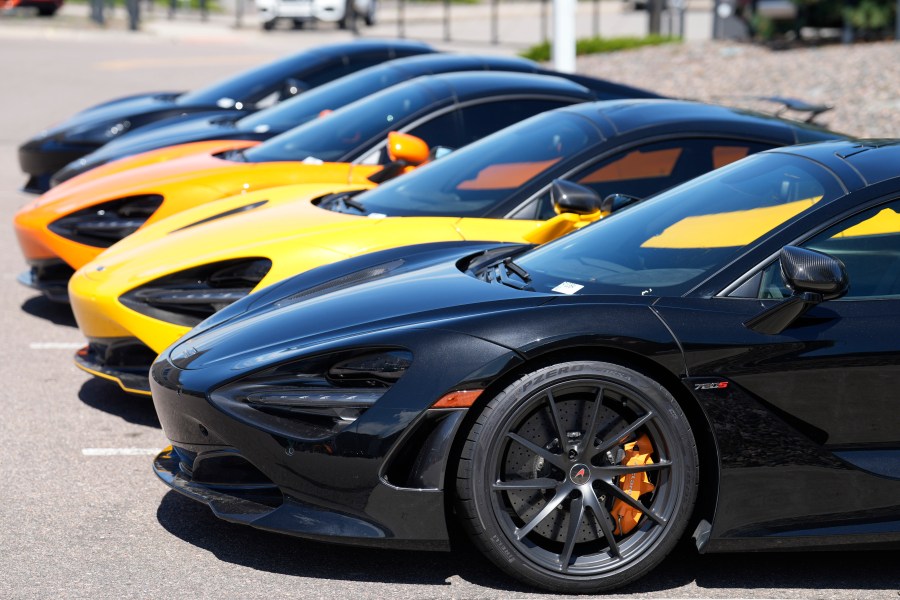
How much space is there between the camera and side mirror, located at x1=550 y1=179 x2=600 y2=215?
5.22 m

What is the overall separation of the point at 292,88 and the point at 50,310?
322cm

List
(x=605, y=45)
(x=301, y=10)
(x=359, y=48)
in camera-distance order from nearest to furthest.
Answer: (x=359, y=48), (x=605, y=45), (x=301, y=10)

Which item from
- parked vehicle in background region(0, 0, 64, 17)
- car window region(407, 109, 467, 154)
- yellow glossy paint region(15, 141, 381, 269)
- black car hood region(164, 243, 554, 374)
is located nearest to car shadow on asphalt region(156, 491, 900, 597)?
black car hood region(164, 243, 554, 374)

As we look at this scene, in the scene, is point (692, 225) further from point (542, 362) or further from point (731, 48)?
point (731, 48)

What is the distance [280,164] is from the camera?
7.41 m

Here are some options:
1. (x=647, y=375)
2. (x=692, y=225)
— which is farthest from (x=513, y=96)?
(x=647, y=375)

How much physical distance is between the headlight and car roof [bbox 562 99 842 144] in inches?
211

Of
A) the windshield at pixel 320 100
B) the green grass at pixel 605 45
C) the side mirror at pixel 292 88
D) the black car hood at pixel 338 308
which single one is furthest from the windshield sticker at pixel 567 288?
the green grass at pixel 605 45

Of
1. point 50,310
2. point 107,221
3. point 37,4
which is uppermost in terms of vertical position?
point 37,4

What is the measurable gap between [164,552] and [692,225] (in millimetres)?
2036

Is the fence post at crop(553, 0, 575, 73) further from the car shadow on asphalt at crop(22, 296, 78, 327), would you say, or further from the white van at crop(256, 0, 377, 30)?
the white van at crop(256, 0, 377, 30)

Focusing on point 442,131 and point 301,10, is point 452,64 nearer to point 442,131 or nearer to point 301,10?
point 442,131

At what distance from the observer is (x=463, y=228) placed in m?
5.68

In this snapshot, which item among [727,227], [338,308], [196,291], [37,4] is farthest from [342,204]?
[37,4]
